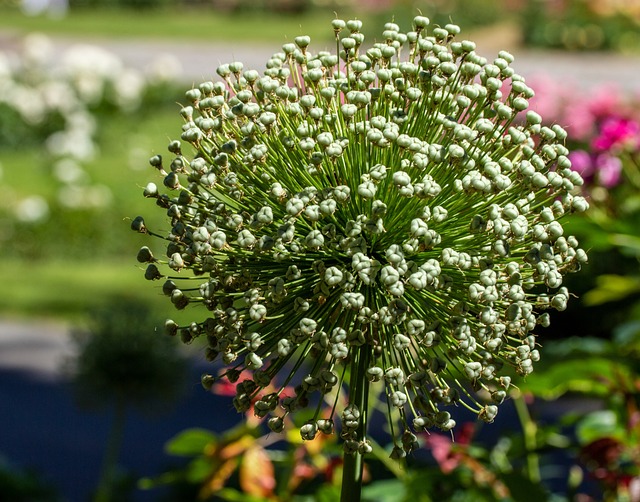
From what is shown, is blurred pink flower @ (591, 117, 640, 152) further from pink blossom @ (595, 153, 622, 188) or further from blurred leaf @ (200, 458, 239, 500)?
blurred leaf @ (200, 458, 239, 500)

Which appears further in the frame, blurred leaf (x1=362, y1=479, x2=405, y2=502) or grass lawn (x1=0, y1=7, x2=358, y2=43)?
grass lawn (x1=0, y1=7, x2=358, y2=43)

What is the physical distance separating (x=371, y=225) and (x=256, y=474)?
1321 mm

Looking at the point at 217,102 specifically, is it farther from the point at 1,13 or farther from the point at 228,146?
the point at 1,13

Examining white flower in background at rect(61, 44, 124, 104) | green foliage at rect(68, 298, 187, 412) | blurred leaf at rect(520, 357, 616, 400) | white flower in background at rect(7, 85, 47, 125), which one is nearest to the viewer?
blurred leaf at rect(520, 357, 616, 400)

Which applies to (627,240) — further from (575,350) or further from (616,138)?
(616,138)

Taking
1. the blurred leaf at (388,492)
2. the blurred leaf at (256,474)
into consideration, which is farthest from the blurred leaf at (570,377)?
the blurred leaf at (256,474)

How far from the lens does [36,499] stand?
228 inches

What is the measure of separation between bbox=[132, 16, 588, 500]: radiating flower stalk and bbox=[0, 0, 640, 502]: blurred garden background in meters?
0.17

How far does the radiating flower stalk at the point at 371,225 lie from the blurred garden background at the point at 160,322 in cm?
17

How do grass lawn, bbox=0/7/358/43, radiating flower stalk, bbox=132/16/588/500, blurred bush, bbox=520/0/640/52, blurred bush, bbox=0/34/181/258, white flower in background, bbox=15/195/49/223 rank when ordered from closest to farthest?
radiating flower stalk, bbox=132/16/588/500
blurred bush, bbox=0/34/181/258
white flower in background, bbox=15/195/49/223
blurred bush, bbox=520/0/640/52
grass lawn, bbox=0/7/358/43

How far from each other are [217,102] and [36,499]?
14.9 ft

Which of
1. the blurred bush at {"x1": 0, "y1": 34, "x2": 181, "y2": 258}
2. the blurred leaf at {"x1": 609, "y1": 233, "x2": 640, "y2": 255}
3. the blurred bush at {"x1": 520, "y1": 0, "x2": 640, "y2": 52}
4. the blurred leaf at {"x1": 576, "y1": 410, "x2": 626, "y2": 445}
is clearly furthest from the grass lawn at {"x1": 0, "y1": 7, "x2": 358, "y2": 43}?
the blurred leaf at {"x1": 576, "y1": 410, "x2": 626, "y2": 445}

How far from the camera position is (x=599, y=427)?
9.59 ft

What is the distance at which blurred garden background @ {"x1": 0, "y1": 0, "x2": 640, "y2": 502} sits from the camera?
279 cm
